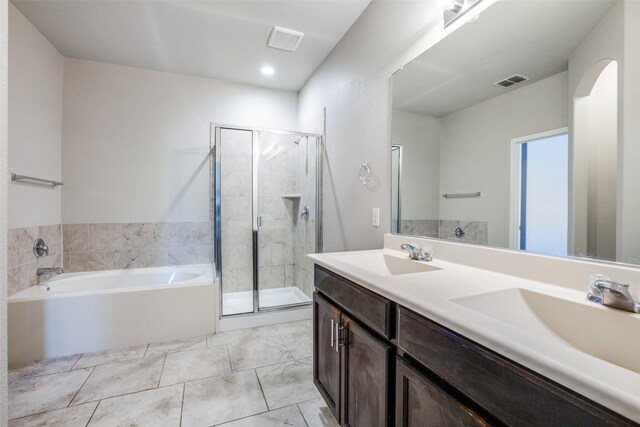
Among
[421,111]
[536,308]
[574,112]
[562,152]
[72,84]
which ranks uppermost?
[72,84]

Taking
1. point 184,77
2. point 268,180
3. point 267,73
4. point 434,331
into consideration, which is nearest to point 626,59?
A: point 434,331

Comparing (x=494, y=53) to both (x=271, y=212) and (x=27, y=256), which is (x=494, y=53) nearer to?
(x=271, y=212)

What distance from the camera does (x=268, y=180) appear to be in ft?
10.0

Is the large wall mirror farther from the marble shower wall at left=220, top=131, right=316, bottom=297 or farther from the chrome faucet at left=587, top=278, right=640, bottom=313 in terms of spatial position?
the marble shower wall at left=220, top=131, right=316, bottom=297

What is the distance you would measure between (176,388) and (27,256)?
1.74 meters

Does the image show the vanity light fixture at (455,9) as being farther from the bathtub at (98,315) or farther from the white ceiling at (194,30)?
the bathtub at (98,315)

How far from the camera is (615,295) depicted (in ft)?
2.34

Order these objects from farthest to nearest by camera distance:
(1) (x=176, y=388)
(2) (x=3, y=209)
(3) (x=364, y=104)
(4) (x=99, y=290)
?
(4) (x=99, y=290) → (3) (x=364, y=104) → (1) (x=176, y=388) → (2) (x=3, y=209)

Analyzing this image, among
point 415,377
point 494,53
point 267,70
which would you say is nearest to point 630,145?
point 494,53

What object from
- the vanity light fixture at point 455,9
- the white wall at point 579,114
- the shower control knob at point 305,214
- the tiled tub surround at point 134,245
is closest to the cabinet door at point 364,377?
the white wall at point 579,114

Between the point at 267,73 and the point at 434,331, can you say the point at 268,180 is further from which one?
the point at 434,331

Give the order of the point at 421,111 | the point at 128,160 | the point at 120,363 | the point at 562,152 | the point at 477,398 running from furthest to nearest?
the point at 128,160
the point at 120,363
the point at 421,111
the point at 562,152
the point at 477,398

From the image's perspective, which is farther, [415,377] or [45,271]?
[45,271]

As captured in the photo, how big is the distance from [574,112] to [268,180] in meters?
2.55
